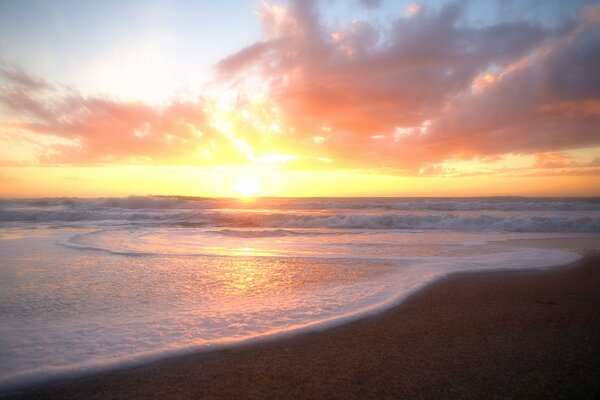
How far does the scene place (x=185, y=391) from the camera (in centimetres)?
264

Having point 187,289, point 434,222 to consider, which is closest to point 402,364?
point 187,289

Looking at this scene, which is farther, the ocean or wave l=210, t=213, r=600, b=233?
wave l=210, t=213, r=600, b=233

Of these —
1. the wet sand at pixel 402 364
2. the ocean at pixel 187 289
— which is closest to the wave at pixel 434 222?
the ocean at pixel 187 289

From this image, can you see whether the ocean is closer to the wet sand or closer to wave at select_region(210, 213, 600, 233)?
the wet sand

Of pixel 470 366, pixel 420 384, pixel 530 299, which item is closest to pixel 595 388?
pixel 470 366

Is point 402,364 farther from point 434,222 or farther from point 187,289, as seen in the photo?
point 434,222

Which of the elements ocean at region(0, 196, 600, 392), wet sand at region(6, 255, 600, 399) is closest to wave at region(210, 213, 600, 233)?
ocean at region(0, 196, 600, 392)

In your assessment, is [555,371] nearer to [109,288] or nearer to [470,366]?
[470,366]

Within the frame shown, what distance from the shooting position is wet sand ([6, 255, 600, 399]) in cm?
262

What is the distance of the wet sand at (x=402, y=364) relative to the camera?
262 centimetres

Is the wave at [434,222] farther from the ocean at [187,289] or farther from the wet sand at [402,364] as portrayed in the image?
the wet sand at [402,364]

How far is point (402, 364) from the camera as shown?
3014 mm

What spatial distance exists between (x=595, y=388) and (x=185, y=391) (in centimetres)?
312

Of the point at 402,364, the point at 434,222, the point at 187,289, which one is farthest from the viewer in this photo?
the point at 434,222
